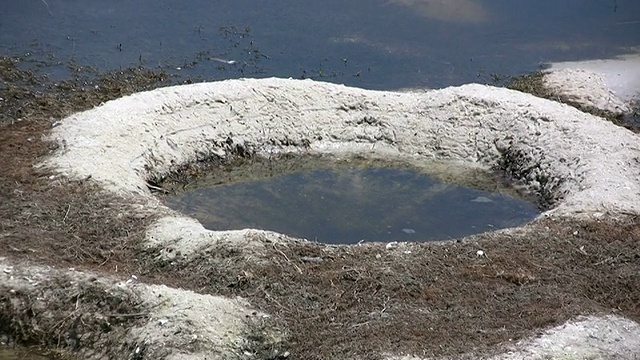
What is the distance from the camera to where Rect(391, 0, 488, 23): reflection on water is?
1981 centimetres

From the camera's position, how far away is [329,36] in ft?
60.3

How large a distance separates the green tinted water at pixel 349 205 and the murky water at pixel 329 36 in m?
3.53

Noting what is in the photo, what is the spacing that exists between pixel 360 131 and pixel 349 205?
219cm

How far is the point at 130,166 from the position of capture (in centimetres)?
1175

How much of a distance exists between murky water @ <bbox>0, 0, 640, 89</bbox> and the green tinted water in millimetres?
3532

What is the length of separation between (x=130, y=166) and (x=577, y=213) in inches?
209

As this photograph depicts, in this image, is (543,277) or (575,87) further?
(575,87)

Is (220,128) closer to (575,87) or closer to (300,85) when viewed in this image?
(300,85)

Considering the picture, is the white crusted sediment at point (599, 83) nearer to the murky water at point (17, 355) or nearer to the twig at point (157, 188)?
the twig at point (157, 188)

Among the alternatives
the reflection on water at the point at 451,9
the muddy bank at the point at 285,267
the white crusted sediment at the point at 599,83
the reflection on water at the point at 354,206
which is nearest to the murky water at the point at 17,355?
the muddy bank at the point at 285,267

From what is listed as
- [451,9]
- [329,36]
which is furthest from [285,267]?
[451,9]

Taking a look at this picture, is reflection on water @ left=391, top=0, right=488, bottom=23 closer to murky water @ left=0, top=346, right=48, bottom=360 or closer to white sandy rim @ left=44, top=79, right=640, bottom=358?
white sandy rim @ left=44, top=79, right=640, bottom=358

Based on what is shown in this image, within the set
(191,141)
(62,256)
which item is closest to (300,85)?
(191,141)

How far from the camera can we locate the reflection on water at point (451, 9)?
1981 cm
